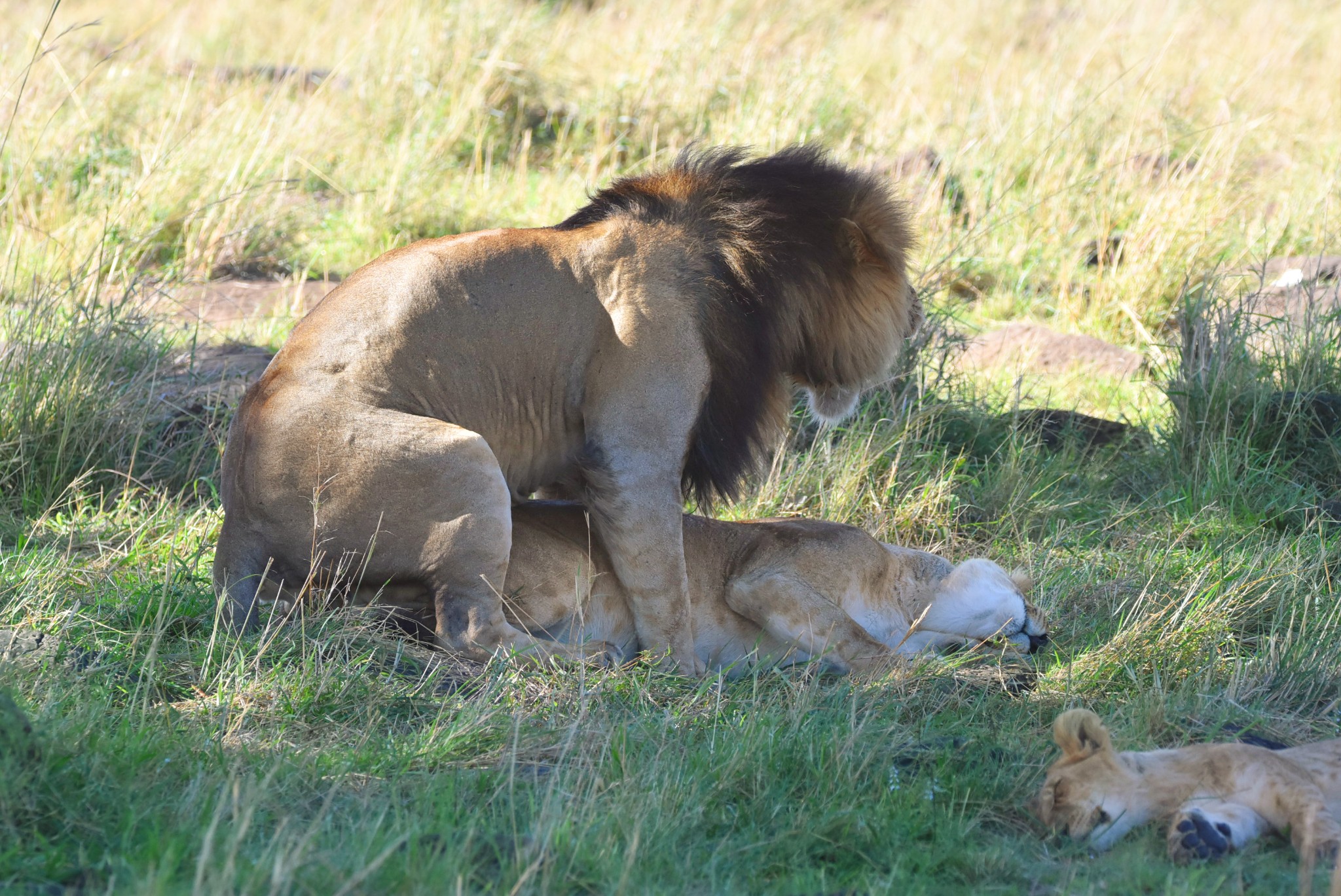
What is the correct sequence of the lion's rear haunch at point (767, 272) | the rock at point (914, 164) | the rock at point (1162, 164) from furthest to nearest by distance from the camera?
1. the rock at point (914, 164)
2. the rock at point (1162, 164)
3. the lion's rear haunch at point (767, 272)

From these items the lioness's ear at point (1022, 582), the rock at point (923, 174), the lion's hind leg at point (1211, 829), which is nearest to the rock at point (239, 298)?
the rock at point (923, 174)

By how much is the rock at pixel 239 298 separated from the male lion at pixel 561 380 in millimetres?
2911

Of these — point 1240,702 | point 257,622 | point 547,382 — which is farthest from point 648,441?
point 1240,702

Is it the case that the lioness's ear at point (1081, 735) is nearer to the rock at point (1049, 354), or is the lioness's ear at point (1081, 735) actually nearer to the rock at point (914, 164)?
the rock at point (1049, 354)

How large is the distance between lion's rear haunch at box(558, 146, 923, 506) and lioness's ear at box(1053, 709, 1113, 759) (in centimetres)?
141

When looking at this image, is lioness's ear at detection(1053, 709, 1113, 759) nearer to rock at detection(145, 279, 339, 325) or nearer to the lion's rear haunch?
the lion's rear haunch

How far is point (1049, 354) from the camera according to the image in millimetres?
6945

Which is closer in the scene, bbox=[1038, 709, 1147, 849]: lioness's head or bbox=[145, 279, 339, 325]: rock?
bbox=[1038, 709, 1147, 849]: lioness's head

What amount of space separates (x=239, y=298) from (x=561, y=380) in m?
3.84

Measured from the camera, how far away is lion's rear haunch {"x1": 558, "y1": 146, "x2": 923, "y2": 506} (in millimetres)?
4168

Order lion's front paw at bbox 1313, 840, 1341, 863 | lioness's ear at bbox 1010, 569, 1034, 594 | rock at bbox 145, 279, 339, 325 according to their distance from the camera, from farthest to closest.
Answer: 1. rock at bbox 145, 279, 339, 325
2. lioness's ear at bbox 1010, 569, 1034, 594
3. lion's front paw at bbox 1313, 840, 1341, 863

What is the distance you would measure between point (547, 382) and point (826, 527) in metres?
1.18

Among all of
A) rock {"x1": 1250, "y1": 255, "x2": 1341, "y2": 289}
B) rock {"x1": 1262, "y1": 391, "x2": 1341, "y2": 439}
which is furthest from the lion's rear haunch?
rock {"x1": 1250, "y1": 255, "x2": 1341, "y2": 289}

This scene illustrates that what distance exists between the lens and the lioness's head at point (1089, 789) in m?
3.07
